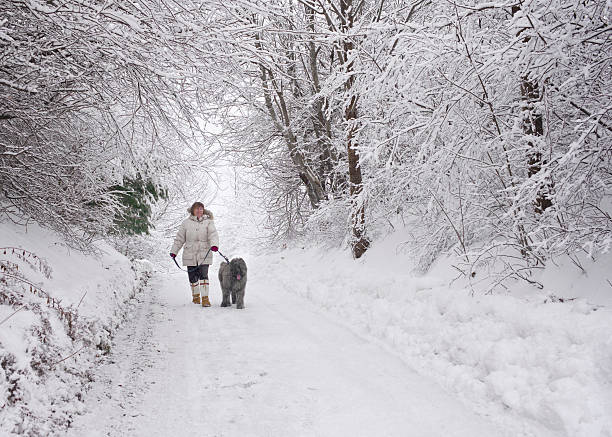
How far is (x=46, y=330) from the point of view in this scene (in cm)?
379

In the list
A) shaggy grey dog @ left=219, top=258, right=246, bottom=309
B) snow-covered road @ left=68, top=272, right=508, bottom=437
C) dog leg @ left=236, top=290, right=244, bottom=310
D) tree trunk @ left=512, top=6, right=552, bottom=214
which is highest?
tree trunk @ left=512, top=6, right=552, bottom=214

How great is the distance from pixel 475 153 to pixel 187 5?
3.74 meters

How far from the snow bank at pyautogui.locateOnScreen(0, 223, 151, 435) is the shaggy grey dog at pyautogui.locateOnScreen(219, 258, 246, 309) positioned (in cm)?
198

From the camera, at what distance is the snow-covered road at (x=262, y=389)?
10.1 ft

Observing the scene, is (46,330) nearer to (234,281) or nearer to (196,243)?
(234,281)

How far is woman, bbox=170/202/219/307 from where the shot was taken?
8.46 metres

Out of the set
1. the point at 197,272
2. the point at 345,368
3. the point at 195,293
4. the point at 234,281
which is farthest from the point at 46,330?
the point at 195,293

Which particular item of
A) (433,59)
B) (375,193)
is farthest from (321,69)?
(433,59)

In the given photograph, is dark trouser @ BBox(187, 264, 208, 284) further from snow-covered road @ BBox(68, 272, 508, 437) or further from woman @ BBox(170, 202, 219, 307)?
snow-covered road @ BBox(68, 272, 508, 437)

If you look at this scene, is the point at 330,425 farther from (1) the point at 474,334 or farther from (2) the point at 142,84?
(2) the point at 142,84

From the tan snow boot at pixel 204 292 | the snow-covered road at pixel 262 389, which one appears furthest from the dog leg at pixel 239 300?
the snow-covered road at pixel 262 389

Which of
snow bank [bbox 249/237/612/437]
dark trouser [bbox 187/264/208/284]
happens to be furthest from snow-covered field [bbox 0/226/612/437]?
dark trouser [bbox 187/264/208/284]

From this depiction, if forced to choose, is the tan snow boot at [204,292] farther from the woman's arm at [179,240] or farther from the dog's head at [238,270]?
the woman's arm at [179,240]

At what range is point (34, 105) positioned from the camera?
452cm
